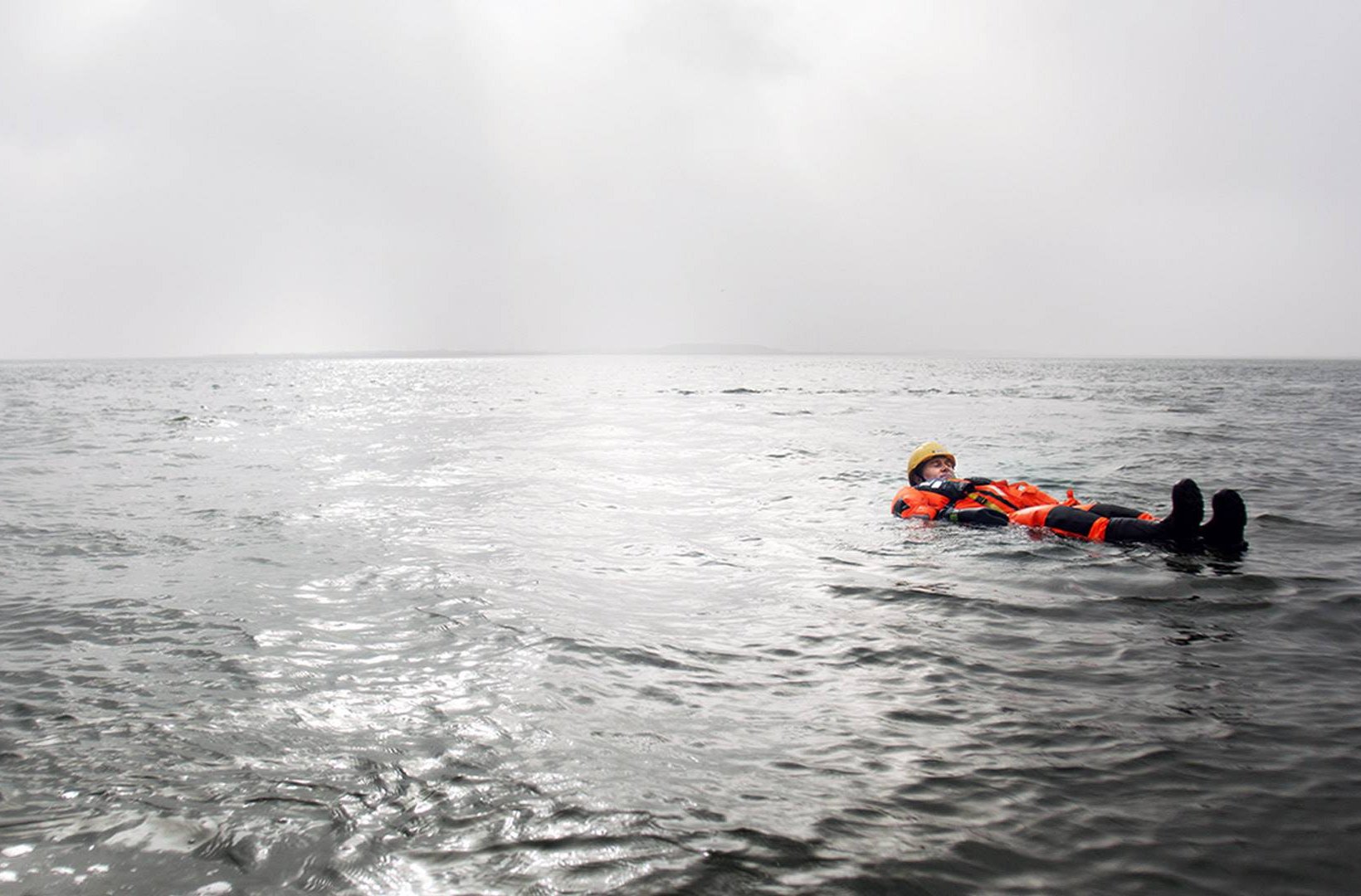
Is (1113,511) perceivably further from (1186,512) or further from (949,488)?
(949,488)

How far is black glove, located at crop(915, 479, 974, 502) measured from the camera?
38.0 feet

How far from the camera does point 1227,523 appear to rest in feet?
29.3

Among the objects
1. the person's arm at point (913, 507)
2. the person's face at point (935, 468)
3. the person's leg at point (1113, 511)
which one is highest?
the person's face at point (935, 468)

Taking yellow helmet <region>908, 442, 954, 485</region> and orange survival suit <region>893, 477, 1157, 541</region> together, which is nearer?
orange survival suit <region>893, 477, 1157, 541</region>

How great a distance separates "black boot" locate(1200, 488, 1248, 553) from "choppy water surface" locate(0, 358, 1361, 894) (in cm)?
27

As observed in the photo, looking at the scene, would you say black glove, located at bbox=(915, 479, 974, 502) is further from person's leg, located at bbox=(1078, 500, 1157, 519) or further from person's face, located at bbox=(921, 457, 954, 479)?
person's leg, located at bbox=(1078, 500, 1157, 519)

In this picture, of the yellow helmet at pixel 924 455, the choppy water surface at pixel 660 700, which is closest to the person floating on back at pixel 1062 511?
the yellow helmet at pixel 924 455

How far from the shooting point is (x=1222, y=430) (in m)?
25.7

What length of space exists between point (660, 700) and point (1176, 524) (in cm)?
659

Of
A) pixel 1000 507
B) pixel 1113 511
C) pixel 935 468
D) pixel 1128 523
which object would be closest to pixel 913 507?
pixel 1000 507

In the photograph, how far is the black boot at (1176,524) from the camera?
A: 891 centimetres

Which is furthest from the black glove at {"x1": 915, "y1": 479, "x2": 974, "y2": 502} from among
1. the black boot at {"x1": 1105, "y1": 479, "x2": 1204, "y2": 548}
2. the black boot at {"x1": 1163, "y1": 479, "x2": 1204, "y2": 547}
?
the black boot at {"x1": 1163, "y1": 479, "x2": 1204, "y2": 547}

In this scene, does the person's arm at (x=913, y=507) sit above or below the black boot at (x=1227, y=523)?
below

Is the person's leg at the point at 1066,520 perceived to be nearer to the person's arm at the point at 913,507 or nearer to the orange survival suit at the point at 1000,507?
the orange survival suit at the point at 1000,507
